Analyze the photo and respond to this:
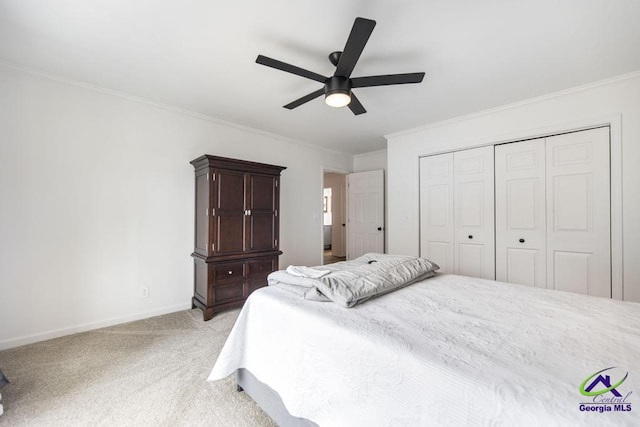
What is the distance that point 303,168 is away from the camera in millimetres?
4539

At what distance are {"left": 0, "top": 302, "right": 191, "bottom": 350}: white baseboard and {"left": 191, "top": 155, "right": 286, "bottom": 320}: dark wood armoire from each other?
0.93 feet

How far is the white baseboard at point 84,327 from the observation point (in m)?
2.30

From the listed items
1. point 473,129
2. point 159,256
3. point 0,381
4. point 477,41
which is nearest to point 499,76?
point 477,41

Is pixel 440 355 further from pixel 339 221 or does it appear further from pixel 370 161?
pixel 339 221

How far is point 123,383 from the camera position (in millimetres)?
1823

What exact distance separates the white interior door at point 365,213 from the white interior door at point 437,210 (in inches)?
41.3

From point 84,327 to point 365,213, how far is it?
4.13 m

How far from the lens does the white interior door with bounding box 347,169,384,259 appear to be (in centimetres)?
483

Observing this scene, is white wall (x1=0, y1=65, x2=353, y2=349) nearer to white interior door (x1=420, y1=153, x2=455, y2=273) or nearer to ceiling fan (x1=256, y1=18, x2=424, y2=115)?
ceiling fan (x1=256, y1=18, x2=424, y2=115)

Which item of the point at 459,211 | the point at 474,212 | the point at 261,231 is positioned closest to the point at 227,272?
the point at 261,231

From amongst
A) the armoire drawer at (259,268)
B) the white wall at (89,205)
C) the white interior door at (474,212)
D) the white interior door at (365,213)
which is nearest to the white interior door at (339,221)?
the white interior door at (365,213)

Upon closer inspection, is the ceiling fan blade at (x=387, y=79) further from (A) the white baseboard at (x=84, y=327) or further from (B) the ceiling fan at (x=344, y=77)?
(A) the white baseboard at (x=84, y=327)

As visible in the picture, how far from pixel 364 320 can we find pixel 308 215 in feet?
11.2

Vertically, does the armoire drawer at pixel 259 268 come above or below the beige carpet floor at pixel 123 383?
above
